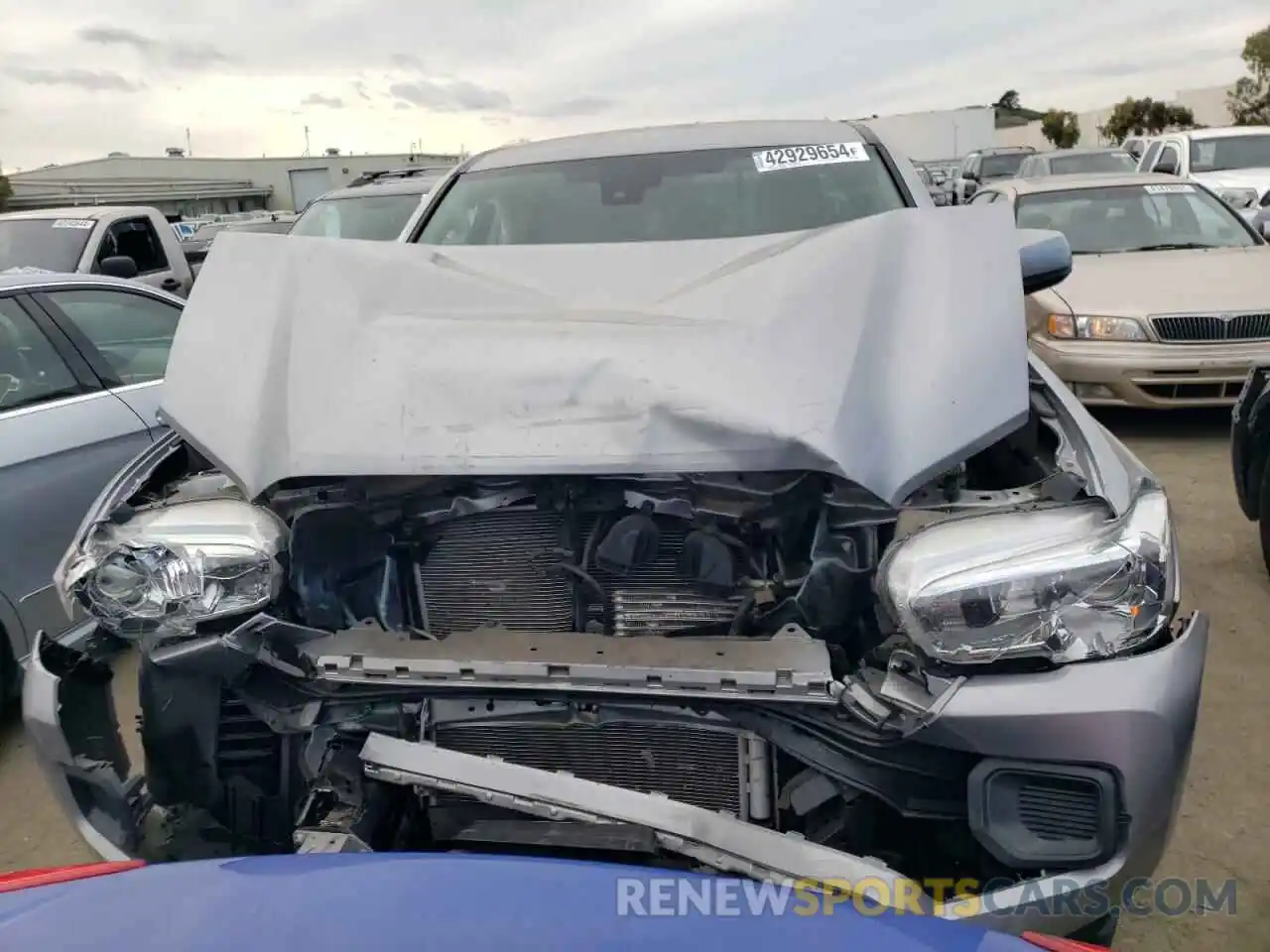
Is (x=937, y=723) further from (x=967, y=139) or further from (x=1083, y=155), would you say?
(x=967, y=139)

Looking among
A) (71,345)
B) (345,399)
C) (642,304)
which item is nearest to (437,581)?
(345,399)

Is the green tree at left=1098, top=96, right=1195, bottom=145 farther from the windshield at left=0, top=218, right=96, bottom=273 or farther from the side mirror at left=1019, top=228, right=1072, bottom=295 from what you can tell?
the side mirror at left=1019, top=228, right=1072, bottom=295

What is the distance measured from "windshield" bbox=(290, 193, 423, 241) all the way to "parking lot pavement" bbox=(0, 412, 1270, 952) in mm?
6439

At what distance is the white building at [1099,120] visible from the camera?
3356 cm

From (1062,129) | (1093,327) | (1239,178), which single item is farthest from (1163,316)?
(1062,129)

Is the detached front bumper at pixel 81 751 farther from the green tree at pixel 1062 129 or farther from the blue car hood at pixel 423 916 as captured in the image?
the green tree at pixel 1062 129

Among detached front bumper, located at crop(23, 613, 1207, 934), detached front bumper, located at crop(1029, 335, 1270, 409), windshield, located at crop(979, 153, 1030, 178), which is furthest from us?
windshield, located at crop(979, 153, 1030, 178)

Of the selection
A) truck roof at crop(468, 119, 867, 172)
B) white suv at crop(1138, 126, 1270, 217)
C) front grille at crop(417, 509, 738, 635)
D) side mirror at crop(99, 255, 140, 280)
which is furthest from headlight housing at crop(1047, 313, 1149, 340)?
white suv at crop(1138, 126, 1270, 217)

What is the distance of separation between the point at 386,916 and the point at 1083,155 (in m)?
15.6

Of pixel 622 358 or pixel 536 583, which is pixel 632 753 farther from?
pixel 622 358

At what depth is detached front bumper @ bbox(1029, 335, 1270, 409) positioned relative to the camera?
588cm

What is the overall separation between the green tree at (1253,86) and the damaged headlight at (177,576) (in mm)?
36184

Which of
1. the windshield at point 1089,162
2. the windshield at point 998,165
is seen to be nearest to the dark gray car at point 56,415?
the windshield at point 1089,162

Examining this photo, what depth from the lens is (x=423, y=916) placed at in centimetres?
135
